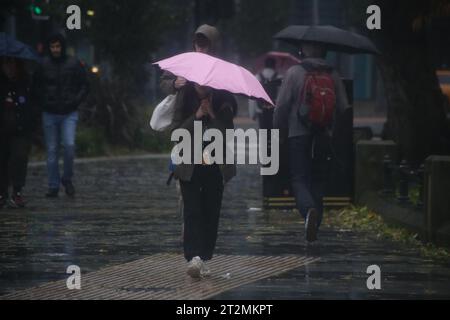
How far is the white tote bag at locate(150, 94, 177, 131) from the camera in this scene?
10.3 metres

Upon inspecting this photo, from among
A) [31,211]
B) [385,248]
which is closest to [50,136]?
[31,211]

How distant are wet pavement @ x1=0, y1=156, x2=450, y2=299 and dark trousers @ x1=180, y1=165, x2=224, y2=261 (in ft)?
1.75

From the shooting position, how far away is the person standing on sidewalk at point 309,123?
12.6 metres

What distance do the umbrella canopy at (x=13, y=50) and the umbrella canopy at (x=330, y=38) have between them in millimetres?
3802

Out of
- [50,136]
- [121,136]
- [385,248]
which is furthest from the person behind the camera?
[121,136]

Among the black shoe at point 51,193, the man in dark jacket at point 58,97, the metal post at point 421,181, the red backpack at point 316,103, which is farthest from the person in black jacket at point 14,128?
the metal post at point 421,181

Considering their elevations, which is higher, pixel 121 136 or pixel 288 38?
pixel 288 38

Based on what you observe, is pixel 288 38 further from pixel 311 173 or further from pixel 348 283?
pixel 348 283

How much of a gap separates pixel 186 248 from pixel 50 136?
693 cm

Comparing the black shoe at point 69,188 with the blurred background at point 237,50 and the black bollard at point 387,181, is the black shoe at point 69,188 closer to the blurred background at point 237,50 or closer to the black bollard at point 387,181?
the blurred background at point 237,50

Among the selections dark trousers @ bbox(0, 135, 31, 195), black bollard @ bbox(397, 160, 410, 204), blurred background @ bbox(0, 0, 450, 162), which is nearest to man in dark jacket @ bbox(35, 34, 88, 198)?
dark trousers @ bbox(0, 135, 31, 195)

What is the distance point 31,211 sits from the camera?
50.7 feet

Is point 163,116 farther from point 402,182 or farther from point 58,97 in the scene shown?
point 58,97

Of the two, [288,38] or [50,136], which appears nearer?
[288,38]
